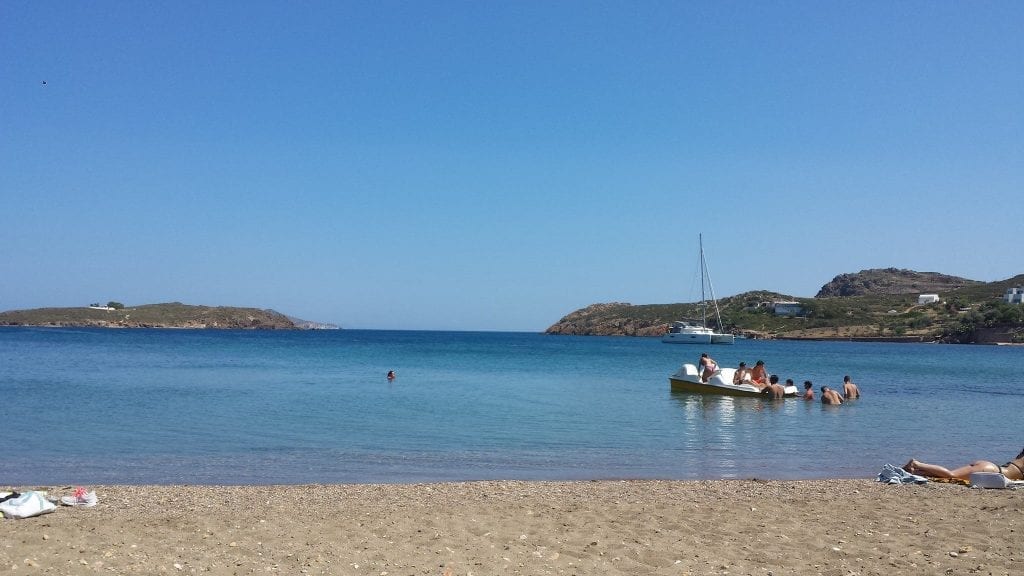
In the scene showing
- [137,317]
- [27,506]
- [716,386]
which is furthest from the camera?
[137,317]

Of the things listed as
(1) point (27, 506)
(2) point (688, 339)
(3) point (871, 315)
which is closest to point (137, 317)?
(2) point (688, 339)

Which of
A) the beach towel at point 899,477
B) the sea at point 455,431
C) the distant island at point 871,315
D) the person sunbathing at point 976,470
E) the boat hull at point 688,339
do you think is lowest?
the sea at point 455,431

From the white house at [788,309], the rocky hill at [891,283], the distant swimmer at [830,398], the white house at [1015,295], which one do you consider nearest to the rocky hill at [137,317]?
the white house at [788,309]

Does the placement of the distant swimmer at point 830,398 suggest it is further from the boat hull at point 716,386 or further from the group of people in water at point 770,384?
the boat hull at point 716,386

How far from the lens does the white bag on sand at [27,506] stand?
8.73 metres

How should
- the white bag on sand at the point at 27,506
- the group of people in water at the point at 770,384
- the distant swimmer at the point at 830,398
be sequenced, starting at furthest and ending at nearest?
the group of people in water at the point at 770,384 → the distant swimmer at the point at 830,398 → the white bag on sand at the point at 27,506

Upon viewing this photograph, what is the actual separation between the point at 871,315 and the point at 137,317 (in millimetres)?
135499

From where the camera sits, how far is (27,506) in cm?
890

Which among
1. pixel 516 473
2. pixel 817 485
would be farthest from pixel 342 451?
pixel 817 485

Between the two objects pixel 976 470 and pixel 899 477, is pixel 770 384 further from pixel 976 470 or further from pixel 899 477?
pixel 976 470

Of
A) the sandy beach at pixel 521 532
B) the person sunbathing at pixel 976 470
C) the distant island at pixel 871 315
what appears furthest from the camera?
the distant island at pixel 871 315

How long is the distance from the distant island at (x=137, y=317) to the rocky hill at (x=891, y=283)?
450ft

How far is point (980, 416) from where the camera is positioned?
2364 centimetres

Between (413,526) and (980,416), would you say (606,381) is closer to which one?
(980,416)
